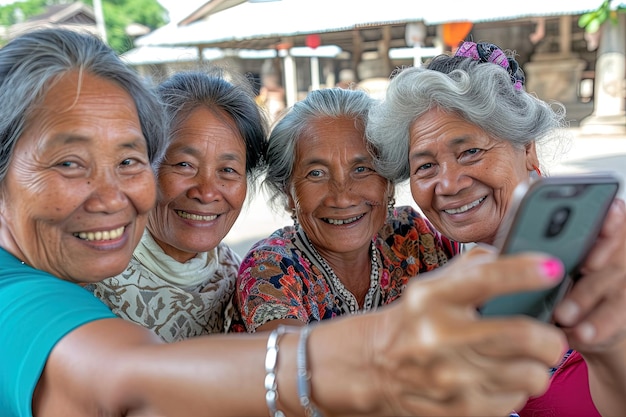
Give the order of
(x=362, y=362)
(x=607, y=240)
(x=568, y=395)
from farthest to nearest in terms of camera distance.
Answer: (x=568, y=395)
(x=607, y=240)
(x=362, y=362)

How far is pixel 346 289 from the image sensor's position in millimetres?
2314

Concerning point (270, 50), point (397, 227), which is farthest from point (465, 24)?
point (397, 227)

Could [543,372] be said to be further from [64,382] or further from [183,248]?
[183,248]

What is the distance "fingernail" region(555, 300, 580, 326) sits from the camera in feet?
3.41

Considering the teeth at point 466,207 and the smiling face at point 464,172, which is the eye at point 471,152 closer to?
the smiling face at point 464,172

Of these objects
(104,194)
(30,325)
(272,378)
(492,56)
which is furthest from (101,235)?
(492,56)

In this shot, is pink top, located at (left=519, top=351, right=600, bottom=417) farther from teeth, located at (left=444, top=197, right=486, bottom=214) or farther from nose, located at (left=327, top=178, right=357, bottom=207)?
nose, located at (left=327, top=178, right=357, bottom=207)

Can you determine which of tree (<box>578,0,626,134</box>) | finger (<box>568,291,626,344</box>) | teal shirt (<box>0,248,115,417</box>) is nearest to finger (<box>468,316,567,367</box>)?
finger (<box>568,291,626,344</box>)

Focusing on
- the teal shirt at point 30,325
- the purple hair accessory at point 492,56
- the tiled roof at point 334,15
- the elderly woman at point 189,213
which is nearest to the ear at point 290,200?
the elderly woman at point 189,213

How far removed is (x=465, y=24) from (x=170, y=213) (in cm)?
1062

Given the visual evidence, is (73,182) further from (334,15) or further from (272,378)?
(334,15)

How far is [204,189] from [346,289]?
2.29 feet

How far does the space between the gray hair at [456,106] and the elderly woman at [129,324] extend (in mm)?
942

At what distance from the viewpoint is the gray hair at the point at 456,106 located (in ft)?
6.87
